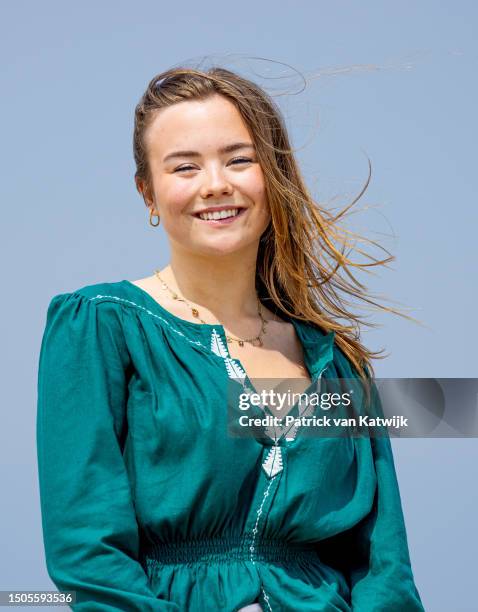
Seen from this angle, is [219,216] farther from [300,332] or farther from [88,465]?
[88,465]

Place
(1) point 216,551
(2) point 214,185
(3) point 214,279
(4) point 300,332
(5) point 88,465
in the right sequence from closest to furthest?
(5) point 88,465 → (1) point 216,551 → (2) point 214,185 → (3) point 214,279 → (4) point 300,332

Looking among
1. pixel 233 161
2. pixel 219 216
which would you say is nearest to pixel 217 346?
pixel 219 216

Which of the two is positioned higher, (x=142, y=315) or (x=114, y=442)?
(x=142, y=315)

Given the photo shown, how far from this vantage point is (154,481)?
2.44 meters

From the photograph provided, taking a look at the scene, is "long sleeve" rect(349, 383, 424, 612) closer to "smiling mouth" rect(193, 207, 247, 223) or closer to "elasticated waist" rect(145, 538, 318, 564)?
"elasticated waist" rect(145, 538, 318, 564)

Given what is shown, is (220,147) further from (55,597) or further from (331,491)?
(55,597)

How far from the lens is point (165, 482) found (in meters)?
2.44

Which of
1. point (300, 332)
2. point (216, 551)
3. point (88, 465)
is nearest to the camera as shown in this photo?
point (88, 465)

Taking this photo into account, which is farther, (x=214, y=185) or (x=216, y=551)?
(x=214, y=185)

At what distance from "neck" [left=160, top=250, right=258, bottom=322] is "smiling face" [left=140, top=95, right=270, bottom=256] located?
0.05 m

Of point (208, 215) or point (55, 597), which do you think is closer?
point (55, 597)

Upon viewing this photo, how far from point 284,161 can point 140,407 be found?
71cm

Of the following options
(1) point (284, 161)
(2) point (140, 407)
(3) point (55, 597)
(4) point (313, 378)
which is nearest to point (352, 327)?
(4) point (313, 378)

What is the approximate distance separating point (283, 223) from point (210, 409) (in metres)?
0.54
